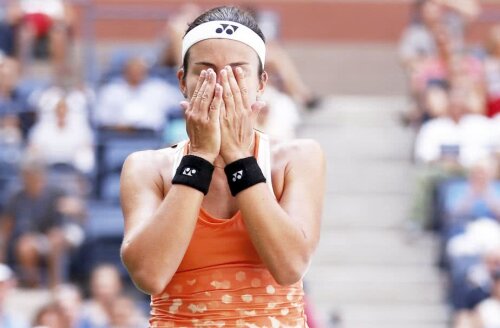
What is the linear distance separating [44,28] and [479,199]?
185 inches

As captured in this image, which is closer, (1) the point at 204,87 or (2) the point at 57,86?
(1) the point at 204,87

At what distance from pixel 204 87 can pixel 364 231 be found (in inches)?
325

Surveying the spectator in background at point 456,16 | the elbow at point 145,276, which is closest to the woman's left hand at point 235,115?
the elbow at point 145,276

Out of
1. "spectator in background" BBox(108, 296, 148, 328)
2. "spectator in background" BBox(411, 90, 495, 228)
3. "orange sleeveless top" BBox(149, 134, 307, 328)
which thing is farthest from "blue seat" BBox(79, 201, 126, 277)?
"orange sleeveless top" BBox(149, 134, 307, 328)

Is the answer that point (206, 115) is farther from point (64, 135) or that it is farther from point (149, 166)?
point (64, 135)

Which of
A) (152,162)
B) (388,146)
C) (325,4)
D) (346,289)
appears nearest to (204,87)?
(152,162)

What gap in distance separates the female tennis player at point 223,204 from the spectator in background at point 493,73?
8264mm

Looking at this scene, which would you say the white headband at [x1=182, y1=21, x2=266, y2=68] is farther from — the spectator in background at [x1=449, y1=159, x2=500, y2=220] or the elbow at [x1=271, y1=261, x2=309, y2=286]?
the spectator in background at [x1=449, y1=159, x2=500, y2=220]

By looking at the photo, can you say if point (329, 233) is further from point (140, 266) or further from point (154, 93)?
point (140, 266)

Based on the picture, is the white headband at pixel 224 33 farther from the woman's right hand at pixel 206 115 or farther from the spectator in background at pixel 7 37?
the spectator in background at pixel 7 37

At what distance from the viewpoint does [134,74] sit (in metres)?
11.9

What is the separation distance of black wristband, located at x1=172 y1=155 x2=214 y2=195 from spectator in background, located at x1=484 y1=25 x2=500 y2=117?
8.52 metres

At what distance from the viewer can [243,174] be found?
3535 mm

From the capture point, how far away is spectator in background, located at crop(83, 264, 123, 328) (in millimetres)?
9398
